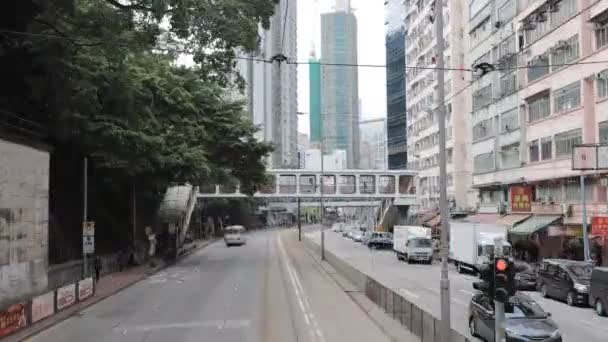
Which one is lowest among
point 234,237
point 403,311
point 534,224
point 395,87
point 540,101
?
point 234,237

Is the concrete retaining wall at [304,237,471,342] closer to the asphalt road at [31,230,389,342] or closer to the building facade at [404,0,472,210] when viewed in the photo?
the asphalt road at [31,230,389,342]

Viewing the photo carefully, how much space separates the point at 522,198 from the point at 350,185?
5303 cm

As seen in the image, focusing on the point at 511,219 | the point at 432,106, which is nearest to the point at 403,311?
the point at 511,219

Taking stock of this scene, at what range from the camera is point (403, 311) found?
63.6 feet

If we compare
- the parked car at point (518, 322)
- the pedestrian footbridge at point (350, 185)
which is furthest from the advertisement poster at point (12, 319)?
the pedestrian footbridge at point (350, 185)

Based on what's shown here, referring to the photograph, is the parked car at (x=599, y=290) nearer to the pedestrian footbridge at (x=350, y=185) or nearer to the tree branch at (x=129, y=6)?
the tree branch at (x=129, y=6)

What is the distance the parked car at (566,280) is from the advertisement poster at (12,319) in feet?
64.0

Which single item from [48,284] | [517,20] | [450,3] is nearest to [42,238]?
[48,284]

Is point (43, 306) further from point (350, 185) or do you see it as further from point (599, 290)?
point (350, 185)

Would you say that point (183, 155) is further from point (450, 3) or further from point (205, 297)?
point (450, 3)

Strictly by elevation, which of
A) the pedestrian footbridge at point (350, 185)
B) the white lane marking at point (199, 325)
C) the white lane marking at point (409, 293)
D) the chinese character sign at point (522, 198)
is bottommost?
the white lane marking at point (409, 293)

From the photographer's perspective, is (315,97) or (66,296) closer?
(66,296)

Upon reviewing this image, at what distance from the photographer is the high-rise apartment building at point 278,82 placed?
76.4 ft

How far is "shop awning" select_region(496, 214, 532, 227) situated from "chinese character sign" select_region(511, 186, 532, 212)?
80 centimetres
